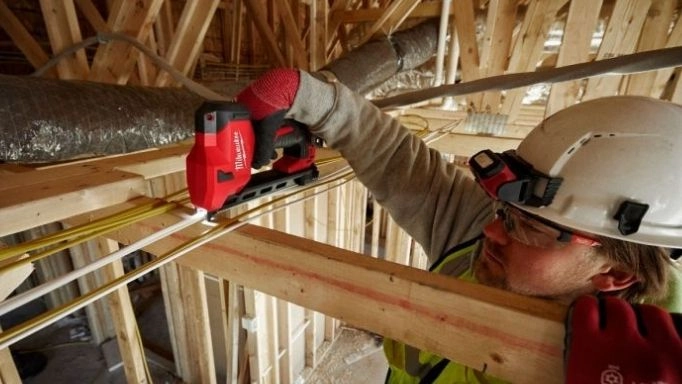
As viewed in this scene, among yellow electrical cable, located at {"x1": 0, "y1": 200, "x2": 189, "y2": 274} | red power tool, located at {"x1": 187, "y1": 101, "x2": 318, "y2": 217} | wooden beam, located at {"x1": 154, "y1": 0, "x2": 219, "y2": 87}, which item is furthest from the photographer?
wooden beam, located at {"x1": 154, "y1": 0, "x2": 219, "y2": 87}

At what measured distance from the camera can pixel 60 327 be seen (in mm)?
3334

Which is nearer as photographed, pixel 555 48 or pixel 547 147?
pixel 547 147

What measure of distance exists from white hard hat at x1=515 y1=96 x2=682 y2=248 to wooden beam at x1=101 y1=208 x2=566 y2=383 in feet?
1.07

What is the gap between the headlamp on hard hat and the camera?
2.32 ft

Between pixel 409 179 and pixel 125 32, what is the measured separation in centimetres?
155

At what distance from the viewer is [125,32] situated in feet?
5.30

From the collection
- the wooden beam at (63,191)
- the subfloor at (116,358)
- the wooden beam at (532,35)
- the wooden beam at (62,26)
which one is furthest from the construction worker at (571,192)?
the subfloor at (116,358)

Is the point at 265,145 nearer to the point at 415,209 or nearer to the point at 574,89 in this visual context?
the point at 415,209

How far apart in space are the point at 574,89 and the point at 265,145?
1908 millimetres

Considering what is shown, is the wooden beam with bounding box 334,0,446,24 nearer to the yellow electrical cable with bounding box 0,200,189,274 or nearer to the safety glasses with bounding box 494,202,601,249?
the safety glasses with bounding box 494,202,601,249

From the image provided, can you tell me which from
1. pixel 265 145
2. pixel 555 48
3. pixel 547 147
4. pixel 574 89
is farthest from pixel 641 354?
pixel 555 48

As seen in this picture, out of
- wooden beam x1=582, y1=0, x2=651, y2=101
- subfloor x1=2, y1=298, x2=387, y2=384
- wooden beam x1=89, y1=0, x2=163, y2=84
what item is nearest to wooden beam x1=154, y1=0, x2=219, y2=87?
wooden beam x1=89, y1=0, x2=163, y2=84

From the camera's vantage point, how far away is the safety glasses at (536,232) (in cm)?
72

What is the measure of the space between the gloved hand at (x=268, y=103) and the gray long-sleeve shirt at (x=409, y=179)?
15 cm
